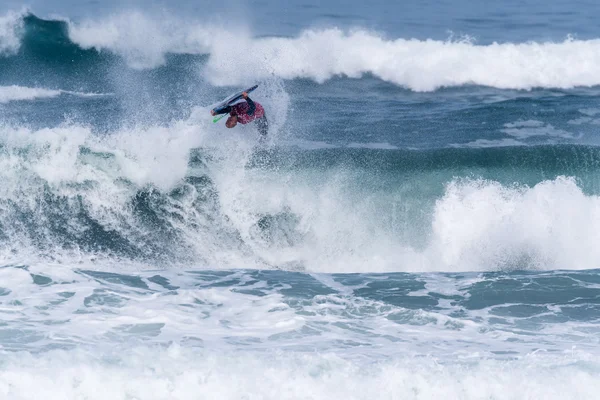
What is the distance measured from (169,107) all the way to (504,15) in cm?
1867

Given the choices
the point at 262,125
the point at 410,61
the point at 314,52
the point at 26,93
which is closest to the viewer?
the point at 262,125

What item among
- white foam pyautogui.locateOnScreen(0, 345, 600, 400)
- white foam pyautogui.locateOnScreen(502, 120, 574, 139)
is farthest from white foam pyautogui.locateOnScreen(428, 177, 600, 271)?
white foam pyautogui.locateOnScreen(0, 345, 600, 400)

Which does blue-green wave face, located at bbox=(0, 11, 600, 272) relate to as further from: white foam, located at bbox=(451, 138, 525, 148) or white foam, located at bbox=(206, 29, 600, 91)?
white foam, located at bbox=(206, 29, 600, 91)

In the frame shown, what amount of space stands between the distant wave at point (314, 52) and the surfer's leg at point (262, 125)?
8.11 meters

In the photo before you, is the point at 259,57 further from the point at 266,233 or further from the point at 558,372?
the point at 558,372

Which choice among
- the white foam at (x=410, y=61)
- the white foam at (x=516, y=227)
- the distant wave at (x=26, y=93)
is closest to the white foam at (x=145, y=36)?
the white foam at (x=410, y=61)

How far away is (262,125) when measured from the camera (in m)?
18.8

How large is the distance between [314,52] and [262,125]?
1186 centimetres

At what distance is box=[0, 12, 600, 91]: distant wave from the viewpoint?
28578mm

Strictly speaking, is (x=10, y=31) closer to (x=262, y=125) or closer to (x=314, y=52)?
(x=314, y=52)

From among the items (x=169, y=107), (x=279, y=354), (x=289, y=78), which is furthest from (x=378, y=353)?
(x=289, y=78)

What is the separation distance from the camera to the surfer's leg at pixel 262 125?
18406mm

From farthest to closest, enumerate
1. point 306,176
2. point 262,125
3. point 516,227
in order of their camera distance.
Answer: point 262,125, point 306,176, point 516,227

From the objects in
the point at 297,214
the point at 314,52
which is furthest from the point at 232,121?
the point at 314,52
